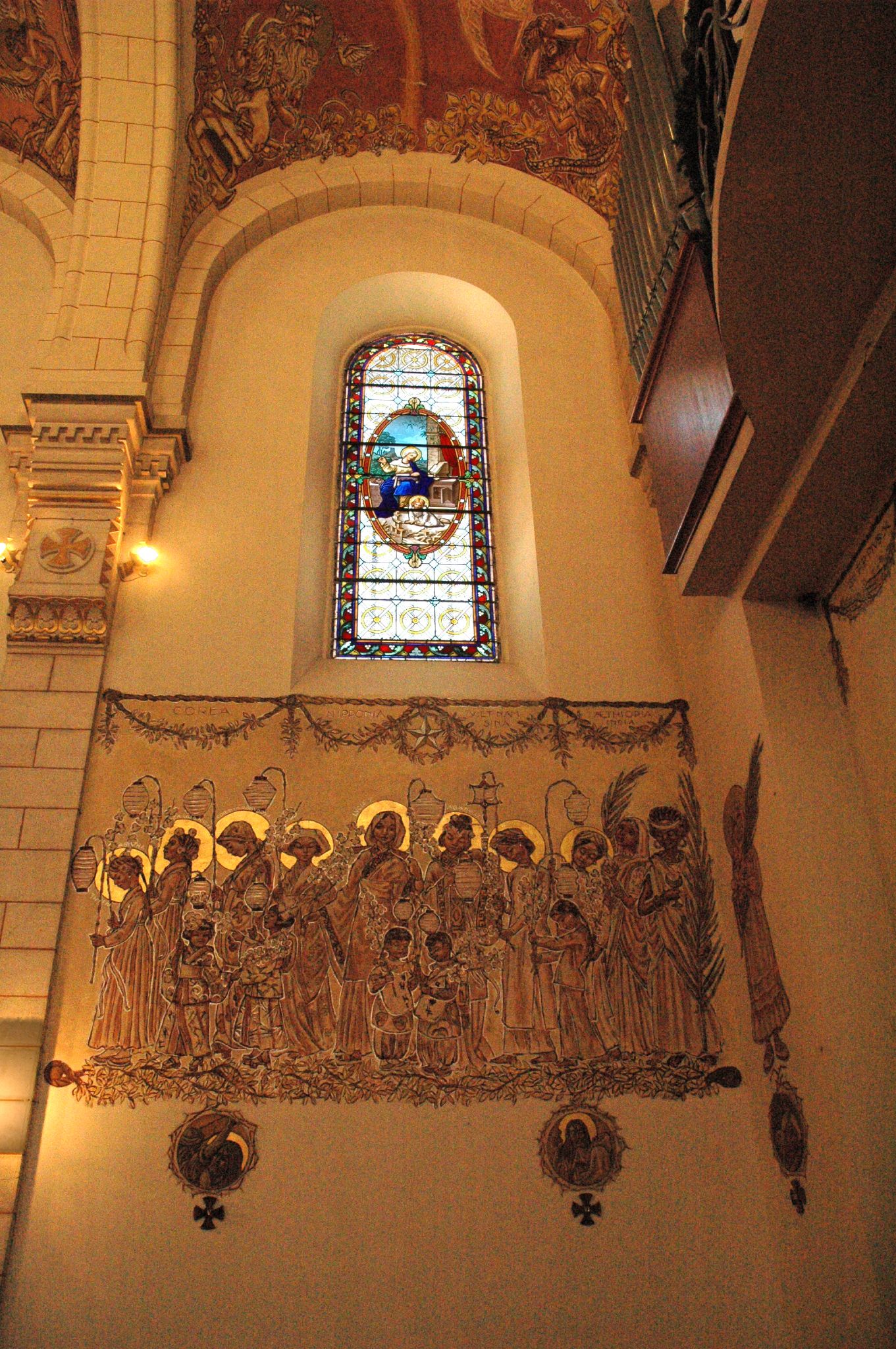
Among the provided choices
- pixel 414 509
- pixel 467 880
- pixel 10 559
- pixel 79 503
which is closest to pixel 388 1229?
pixel 467 880

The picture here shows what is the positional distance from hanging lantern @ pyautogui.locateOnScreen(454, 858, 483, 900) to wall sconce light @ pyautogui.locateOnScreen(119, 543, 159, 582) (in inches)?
102

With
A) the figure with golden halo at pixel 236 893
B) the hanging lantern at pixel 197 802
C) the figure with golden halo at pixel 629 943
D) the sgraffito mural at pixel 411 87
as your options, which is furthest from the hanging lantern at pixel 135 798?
the sgraffito mural at pixel 411 87

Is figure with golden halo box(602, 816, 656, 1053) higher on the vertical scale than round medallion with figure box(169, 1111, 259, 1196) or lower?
higher

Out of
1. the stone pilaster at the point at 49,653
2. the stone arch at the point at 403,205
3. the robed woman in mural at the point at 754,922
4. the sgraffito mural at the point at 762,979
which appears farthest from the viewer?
the stone arch at the point at 403,205

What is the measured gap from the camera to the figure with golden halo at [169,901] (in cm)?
539

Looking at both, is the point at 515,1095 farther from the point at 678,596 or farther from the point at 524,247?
the point at 524,247

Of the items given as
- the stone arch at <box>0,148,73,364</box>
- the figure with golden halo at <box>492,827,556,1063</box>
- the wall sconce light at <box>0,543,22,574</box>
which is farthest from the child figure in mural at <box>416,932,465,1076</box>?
the stone arch at <box>0,148,73,364</box>

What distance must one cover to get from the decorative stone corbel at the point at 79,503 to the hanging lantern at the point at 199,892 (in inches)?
58.7

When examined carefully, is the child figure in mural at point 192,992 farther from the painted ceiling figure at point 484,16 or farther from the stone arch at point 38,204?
the painted ceiling figure at point 484,16

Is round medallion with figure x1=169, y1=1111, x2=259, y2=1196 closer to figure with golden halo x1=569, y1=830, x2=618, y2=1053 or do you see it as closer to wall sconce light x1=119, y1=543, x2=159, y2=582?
figure with golden halo x1=569, y1=830, x2=618, y2=1053

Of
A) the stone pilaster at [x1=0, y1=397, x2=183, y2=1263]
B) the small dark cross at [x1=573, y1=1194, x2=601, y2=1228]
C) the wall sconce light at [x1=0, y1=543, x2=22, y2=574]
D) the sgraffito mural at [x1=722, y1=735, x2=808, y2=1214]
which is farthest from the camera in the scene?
the wall sconce light at [x1=0, y1=543, x2=22, y2=574]

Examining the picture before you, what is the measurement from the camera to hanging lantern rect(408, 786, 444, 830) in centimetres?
587

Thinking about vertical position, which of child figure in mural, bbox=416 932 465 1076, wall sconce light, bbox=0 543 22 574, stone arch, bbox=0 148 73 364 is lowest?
child figure in mural, bbox=416 932 465 1076

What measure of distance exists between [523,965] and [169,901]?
1.80 meters
